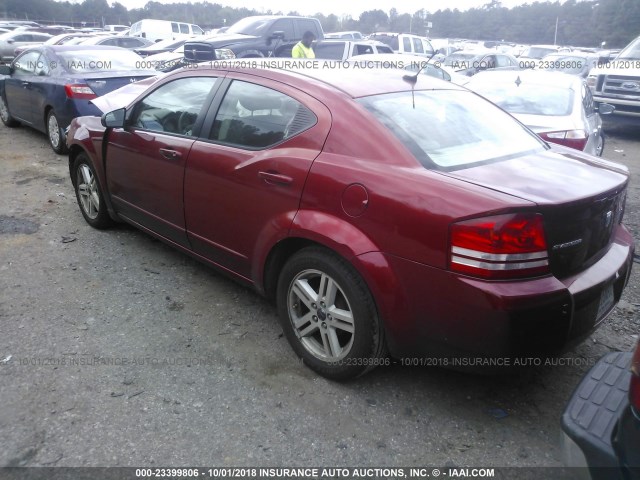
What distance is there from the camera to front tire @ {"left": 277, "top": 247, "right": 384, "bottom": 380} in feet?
8.96

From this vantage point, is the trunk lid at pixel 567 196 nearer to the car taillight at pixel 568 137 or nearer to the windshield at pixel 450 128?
the windshield at pixel 450 128

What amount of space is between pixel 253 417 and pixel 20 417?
1131mm

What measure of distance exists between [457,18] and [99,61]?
245ft

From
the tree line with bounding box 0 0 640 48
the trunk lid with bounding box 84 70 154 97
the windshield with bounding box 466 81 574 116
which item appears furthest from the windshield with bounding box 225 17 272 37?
the tree line with bounding box 0 0 640 48

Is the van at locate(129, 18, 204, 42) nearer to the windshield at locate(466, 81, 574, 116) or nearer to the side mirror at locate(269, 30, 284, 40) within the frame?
the side mirror at locate(269, 30, 284, 40)

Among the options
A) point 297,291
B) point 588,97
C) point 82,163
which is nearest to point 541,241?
point 297,291

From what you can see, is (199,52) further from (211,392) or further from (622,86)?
(211,392)

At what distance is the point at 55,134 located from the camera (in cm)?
794

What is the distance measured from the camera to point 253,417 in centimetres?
272

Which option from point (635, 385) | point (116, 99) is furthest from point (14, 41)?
point (635, 385)

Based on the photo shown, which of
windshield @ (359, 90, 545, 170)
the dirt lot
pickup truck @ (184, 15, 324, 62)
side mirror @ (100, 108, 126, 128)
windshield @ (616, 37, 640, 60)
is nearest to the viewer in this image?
the dirt lot

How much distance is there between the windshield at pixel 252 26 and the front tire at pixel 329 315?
39.7 ft

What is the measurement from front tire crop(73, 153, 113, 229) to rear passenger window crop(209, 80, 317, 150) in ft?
6.26

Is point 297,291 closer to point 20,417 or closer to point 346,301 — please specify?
point 346,301
